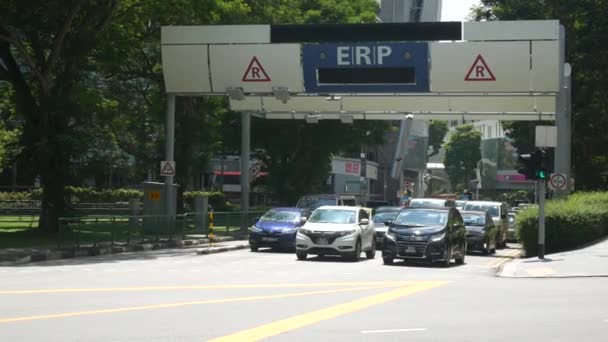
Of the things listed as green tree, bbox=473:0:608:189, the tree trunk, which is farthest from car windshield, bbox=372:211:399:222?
green tree, bbox=473:0:608:189

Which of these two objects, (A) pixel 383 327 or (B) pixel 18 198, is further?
(B) pixel 18 198

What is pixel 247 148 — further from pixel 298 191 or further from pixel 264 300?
pixel 264 300

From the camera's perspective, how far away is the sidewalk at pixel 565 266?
70.8 feet

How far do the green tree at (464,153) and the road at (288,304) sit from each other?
104 meters

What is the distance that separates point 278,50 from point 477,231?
33.5ft

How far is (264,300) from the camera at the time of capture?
14.9m

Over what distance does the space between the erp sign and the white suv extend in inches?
310

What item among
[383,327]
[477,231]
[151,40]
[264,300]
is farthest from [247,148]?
[383,327]

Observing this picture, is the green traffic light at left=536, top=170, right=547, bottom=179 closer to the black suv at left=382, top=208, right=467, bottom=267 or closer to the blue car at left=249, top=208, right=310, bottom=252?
the black suv at left=382, top=208, right=467, bottom=267

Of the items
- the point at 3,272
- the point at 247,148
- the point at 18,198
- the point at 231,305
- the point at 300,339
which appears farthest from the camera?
the point at 18,198

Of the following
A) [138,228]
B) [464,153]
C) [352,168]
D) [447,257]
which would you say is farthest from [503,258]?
[464,153]

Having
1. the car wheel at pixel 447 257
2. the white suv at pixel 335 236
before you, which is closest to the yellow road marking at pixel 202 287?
the car wheel at pixel 447 257

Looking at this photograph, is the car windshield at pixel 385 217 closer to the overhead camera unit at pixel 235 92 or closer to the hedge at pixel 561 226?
the hedge at pixel 561 226

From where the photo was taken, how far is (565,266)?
23516 millimetres
